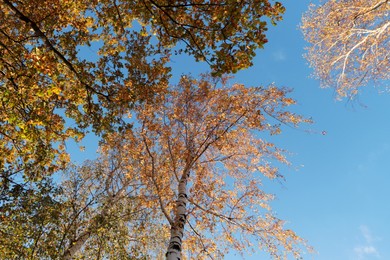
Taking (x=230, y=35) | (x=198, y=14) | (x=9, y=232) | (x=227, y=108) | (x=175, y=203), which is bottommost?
(x=9, y=232)

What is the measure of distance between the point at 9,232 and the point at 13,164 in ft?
7.62

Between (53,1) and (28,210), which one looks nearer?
(53,1)

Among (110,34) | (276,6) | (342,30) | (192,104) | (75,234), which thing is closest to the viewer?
(276,6)

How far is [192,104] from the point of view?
1341cm

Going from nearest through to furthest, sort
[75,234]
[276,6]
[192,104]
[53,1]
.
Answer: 1. [276,6]
2. [53,1]
3. [75,234]
4. [192,104]

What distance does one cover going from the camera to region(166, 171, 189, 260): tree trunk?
9.00 metres

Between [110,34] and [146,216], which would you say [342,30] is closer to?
[110,34]

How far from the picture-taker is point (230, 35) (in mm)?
7020

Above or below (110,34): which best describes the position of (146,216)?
below

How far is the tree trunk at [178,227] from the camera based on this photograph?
9000 millimetres

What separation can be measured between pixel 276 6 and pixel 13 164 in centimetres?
1001

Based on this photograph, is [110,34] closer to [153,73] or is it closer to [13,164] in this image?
[153,73]

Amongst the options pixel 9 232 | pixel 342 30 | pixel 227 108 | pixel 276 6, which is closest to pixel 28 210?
pixel 9 232

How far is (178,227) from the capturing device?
9.93m
